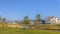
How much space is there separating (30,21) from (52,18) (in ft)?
106

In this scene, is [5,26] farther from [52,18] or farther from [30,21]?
[52,18]

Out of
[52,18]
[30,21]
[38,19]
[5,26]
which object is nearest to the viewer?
[5,26]

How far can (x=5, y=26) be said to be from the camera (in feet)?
103

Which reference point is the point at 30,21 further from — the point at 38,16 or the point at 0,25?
the point at 0,25

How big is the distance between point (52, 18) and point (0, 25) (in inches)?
2026

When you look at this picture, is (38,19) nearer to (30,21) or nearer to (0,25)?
(30,21)

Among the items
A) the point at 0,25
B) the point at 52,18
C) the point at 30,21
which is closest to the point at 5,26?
the point at 0,25

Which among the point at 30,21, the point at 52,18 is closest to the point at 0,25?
the point at 30,21

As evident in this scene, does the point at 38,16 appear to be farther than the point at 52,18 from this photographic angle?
No

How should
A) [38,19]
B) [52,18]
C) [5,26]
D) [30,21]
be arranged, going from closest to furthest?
[5,26], [30,21], [38,19], [52,18]

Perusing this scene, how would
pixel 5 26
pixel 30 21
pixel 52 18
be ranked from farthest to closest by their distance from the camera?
pixel 52 18, pixel 30 21, pixel 5 26

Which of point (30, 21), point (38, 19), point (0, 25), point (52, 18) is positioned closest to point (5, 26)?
point (0, 25)

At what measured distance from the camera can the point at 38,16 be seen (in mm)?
59594

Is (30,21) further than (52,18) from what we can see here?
No
